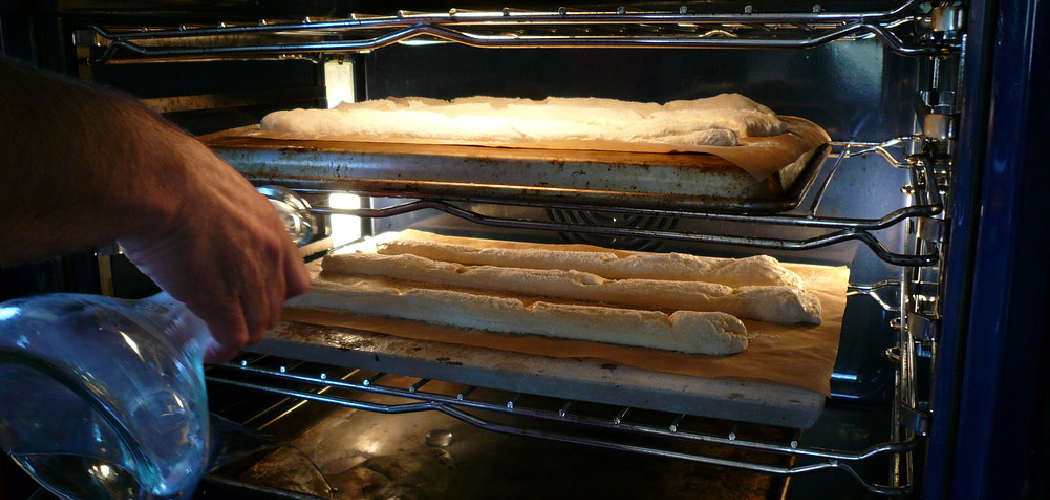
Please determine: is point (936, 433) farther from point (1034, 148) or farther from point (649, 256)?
point (649, 256)

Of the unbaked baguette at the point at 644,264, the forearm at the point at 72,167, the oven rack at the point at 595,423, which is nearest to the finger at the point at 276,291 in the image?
the forearm at the point at 72,167

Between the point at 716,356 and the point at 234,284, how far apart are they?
2.59 feet

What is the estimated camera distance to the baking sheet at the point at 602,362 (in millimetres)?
1157

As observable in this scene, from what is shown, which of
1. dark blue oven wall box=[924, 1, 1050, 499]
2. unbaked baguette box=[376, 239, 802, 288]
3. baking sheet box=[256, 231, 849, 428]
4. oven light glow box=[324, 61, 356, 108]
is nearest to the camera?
dark blue oven wall box=[924, 1, 1050, 499]

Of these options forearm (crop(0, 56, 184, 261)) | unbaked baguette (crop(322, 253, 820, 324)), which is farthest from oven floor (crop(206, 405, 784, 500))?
forearm (crop(0, 56, 184, 261))

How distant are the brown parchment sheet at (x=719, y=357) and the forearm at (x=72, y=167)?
2.36 feet

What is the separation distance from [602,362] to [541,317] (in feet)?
0.56

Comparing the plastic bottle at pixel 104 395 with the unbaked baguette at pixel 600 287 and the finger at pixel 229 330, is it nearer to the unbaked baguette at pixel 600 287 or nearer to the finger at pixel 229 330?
the finger at pixel 229 330

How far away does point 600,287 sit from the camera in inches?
60.7

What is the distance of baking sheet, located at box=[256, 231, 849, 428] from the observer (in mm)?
1157

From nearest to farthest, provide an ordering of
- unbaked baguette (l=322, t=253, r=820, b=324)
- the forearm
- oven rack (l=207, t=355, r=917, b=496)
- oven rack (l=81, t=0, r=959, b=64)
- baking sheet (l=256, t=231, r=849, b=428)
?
the forearm → oven rack (l=81, t=0, r=959, b=64) → oven rack (l=207, t=355, r=917, b=496) → baking sheet (l=256, t=231, r=849, b=428) → unbaked baguette (l=322, t=253, r=820, b=324)

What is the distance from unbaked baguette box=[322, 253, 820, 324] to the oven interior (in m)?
0.12

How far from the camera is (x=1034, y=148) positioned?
2.55 ft

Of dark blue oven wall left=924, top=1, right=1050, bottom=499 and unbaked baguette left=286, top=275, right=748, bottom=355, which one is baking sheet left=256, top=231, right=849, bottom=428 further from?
dark blue oven wall left=924, top=1, right=1050, bottom=499
